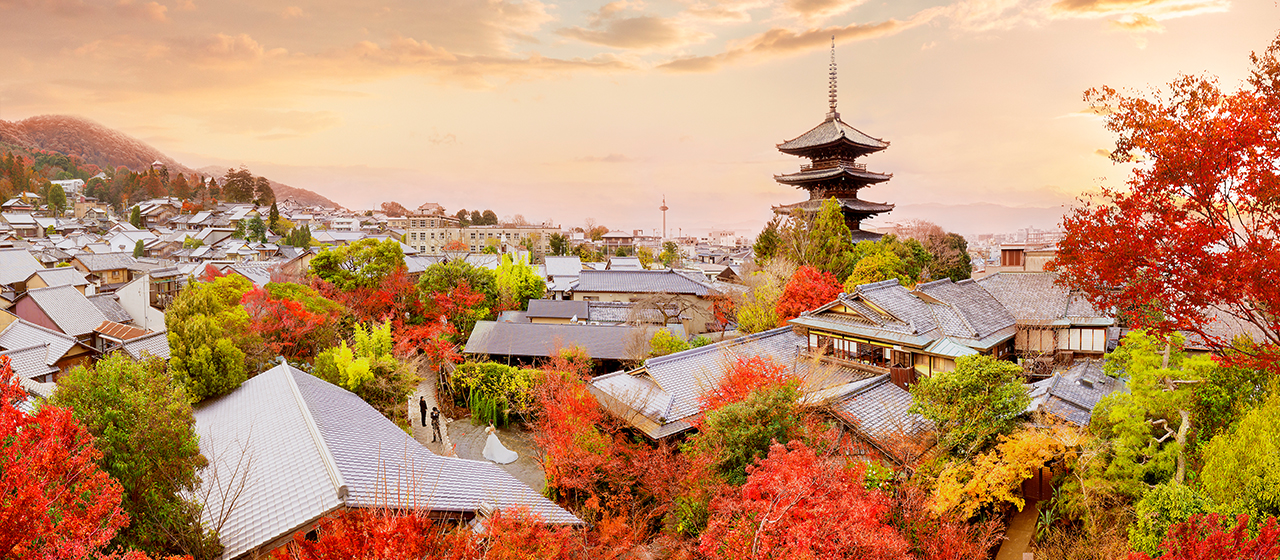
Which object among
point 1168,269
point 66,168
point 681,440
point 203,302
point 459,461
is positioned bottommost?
point 681,440

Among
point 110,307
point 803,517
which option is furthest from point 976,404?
point 110,307

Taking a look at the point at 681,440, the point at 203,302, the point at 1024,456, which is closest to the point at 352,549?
the point at 681,440

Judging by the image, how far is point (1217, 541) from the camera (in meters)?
6.27

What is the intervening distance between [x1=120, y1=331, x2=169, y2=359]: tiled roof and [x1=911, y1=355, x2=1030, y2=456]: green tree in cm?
2451

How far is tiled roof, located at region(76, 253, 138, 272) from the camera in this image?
3681 centimetres

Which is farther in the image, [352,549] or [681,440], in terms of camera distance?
[681,440]

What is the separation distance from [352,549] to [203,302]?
13716mm

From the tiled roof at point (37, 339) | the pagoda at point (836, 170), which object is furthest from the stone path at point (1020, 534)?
the tiled roof at point (37, 339)

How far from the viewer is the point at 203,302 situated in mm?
16938

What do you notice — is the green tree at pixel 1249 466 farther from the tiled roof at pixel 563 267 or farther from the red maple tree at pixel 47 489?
the tiled roof at pixel 563 267

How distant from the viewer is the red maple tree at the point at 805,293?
21.5 meters

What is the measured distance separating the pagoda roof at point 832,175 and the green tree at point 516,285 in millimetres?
16368

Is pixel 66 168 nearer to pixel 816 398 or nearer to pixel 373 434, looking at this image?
pixel 373 434

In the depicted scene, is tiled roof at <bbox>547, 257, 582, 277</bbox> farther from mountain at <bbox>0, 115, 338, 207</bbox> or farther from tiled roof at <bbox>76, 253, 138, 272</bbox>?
mountain at <bbox>0, 115, 338, 207</bbox>
